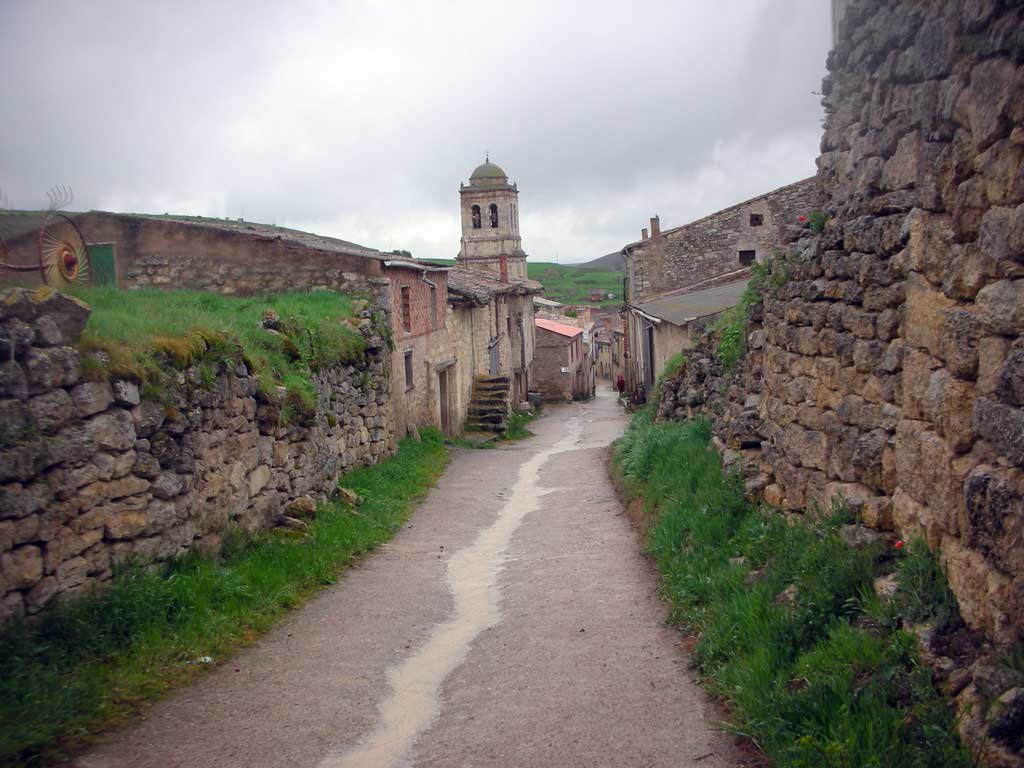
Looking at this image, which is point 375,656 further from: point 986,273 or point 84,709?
point 986,273

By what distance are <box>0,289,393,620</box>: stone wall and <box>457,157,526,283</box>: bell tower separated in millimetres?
36797

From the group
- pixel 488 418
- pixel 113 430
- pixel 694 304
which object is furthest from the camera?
pixel 488 418

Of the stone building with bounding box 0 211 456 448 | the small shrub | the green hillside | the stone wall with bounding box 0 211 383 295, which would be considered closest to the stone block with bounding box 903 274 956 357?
the small shrub

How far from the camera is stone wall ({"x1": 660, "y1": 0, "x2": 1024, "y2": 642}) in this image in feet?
11.5

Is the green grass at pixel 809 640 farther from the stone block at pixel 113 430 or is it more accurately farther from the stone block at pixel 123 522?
the stone block at pixel 113 430

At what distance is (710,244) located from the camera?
2781 cm

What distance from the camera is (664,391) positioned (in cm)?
1577

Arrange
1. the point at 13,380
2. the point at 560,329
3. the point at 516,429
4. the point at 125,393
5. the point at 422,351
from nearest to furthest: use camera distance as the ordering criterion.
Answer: the point at 13,380 < the point at 125,393 < the point at 422,351 < the point at 516,429 < the point at 560,329

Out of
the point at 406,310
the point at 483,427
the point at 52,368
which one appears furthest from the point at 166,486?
the point at 483,427

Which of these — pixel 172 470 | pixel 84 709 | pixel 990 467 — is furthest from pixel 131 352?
pixel 990 467

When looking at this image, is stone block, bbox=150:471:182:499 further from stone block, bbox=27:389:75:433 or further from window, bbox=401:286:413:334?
window, bbox=401:286:413:334

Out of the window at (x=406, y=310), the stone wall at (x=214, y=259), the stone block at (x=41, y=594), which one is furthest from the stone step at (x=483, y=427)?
the stone block at (x=41, y=594)

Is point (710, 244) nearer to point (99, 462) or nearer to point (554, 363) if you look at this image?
point (554, 363)

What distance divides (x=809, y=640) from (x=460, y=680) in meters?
2.35
